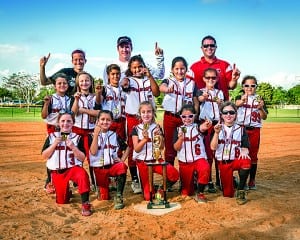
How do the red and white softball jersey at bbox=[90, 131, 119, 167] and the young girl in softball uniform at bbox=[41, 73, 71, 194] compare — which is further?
the young girl in softball uniform at bbox=[41, 73, 71, 194]

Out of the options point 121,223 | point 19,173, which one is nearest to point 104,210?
point 121,223

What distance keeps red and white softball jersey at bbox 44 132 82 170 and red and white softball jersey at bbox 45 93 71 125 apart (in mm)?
505

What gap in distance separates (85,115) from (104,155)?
698 millimetres

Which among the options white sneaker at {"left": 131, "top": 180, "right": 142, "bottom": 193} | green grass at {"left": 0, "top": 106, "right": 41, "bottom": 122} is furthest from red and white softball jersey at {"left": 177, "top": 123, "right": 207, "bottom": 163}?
green grass at {"left": 0, "top": 106, "right": 41, "bottom": 122}

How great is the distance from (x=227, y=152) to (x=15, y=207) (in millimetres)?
3092

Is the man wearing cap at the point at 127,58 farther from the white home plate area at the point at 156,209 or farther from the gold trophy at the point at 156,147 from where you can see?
the white home plate area at the point at 156,209

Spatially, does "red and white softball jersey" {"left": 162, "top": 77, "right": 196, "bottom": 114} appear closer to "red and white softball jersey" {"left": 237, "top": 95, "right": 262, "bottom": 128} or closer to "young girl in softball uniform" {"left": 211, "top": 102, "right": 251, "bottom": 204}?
"young girl in softball uniform" {"left": 211, "top": 102, "right": 251, "bottom": 204}

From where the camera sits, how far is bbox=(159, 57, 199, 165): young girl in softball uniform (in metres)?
5.55

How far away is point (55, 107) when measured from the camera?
549 centimetres

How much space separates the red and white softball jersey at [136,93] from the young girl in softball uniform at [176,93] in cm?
23

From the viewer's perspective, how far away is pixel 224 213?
15.0 feet

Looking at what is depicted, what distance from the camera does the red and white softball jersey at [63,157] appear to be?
197 inches

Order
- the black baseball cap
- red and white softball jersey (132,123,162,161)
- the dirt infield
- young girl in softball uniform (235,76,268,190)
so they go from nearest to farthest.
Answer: the dirt infield → red and white softball jersey (132,123,162,161) → the black baseball cap → young girl in softball uniform (235,76,268,190)

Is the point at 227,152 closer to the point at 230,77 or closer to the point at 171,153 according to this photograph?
the point at 171,153
